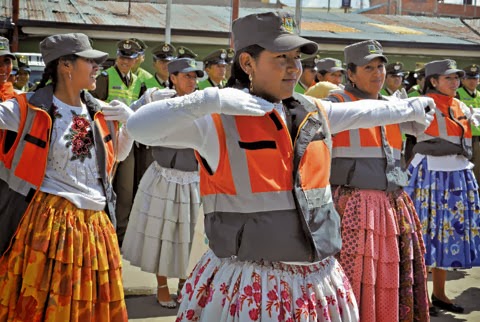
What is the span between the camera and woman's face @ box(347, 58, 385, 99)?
4.25 meters

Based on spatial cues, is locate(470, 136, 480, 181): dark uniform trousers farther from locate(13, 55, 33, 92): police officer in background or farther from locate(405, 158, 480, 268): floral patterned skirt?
locate(13, 55, 33, 92): police officer in background

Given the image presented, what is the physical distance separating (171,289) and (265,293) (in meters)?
3.78

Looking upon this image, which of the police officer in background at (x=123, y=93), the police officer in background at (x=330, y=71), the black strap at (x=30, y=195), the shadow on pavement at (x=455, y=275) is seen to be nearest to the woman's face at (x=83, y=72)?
the black strap at (x=30, y=195)

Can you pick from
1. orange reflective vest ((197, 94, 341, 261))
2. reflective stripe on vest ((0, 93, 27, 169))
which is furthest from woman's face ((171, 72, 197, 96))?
orange reflective vest ((197, 94, 341, 261))

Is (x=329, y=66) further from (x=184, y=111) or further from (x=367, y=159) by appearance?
(x=184, y=111)

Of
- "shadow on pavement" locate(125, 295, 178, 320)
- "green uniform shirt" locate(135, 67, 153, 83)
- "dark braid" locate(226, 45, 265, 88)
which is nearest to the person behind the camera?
"dark braid" locate(226, 45, 265, 88)

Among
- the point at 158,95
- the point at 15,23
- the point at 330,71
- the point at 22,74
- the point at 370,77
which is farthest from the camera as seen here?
the point at 15,23

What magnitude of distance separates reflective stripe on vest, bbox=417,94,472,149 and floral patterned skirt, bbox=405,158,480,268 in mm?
291

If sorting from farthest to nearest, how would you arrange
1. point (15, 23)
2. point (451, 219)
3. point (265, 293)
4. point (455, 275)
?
point (15, 23) < point (455, 275) < point (451, 219) < point (265, 293)

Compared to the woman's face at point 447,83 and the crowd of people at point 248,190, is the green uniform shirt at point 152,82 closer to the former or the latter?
the crowd of people at point 248,190

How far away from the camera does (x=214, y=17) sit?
660 inches

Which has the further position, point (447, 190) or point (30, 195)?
point (447, 190)

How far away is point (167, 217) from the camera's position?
5711 mm

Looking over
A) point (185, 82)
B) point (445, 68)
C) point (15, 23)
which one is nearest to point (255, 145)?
point (185, 82)
